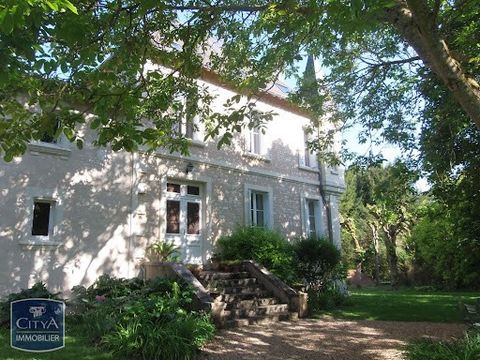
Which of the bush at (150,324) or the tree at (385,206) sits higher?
the tree at (385,206)

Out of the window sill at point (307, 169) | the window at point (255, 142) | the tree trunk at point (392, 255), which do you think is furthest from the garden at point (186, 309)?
the tree trunk at point (392, 255)

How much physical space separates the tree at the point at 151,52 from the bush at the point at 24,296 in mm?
3924

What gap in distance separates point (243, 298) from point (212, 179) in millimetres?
4049

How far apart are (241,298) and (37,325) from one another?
4.67 m

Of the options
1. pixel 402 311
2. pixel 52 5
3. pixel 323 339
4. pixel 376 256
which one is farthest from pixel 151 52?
pixel 376 256

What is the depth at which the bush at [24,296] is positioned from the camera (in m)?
8.16

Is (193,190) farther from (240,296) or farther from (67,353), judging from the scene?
(67,353)

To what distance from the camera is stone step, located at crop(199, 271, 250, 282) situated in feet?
36.6

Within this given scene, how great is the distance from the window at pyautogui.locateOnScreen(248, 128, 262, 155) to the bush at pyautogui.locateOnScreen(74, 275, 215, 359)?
7.08m

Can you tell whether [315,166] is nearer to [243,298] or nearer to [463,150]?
[463,150]

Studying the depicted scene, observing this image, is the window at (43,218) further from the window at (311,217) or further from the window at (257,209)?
the window at (311,217)

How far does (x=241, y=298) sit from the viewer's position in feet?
34.5

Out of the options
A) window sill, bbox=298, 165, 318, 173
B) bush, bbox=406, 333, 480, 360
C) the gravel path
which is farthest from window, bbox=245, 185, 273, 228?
bush, bbox=406, 333, 480, 360

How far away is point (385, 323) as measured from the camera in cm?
967
